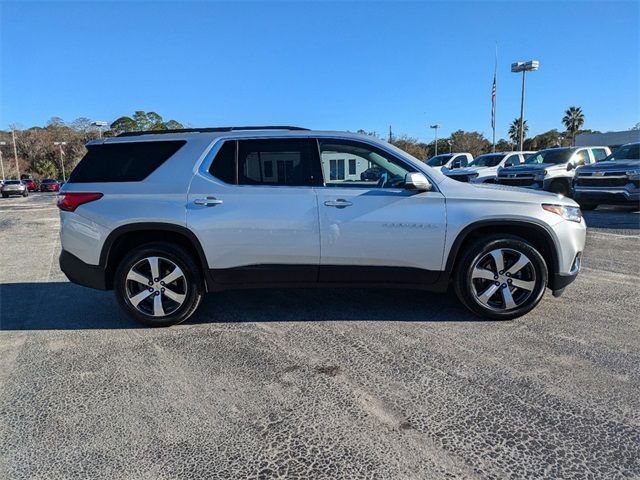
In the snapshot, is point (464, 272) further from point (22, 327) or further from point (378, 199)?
point (22, 327)

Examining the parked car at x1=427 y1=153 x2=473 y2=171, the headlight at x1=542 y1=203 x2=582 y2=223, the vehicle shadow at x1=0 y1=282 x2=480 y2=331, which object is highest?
the parked car at x1=427 y1=153 x2=473 y2=171

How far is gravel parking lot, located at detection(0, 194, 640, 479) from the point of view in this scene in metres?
2.38

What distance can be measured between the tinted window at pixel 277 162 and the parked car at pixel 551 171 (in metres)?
12.5

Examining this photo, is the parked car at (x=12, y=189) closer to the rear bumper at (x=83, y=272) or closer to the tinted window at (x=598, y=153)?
the rear bumper at (x=83, y=272)

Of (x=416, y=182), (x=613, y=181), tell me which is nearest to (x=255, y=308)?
(x=416, y=182)

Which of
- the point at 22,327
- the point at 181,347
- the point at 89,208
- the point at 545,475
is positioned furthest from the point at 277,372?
the point at 22,327

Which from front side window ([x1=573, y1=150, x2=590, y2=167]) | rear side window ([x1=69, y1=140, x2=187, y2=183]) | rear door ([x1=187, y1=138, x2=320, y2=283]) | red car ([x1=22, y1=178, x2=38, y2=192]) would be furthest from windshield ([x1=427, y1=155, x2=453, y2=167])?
red car ([x1=22, y1=178, x2=38, y2=192])

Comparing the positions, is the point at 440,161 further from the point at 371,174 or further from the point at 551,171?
the point at 371,174

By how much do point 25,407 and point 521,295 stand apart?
411cm

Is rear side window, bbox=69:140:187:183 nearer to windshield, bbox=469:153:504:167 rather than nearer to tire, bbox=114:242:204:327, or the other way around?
tire, bbox=114:242:204:327

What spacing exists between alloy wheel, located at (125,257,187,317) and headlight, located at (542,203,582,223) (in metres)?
3.47

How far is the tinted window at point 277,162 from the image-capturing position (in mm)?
4213

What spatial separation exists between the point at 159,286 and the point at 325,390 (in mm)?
2043

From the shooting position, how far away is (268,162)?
4258 millimetres
